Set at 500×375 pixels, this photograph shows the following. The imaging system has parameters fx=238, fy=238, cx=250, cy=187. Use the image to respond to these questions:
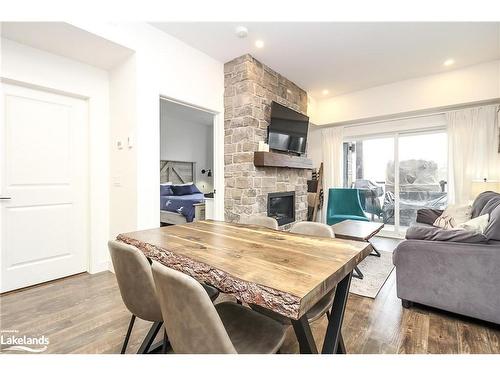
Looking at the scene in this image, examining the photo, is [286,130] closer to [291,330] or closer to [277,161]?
[277,161]

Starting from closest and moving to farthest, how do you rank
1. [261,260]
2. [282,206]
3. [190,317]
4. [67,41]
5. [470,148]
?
[190,317] → [261,260] → [67,41] → [470,148] → [282,206]

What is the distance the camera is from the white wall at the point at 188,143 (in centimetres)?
596

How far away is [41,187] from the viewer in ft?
8.05

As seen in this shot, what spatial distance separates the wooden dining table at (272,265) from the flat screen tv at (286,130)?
7.21 ft

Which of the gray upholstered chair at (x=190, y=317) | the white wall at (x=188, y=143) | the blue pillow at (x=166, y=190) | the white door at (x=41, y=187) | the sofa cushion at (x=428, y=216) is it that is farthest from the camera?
the white wall at (x=188, y=143)

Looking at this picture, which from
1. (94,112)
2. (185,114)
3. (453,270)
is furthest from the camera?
(185,114)

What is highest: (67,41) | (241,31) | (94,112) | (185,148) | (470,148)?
(241,31)

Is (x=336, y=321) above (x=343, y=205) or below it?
below

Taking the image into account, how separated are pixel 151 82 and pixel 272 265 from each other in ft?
8.01

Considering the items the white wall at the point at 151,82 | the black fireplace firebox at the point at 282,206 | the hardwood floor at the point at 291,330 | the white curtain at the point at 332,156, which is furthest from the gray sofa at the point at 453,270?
the white curtain at the point at 332,156

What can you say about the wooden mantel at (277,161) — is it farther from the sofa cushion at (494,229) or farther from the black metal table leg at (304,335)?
the black metal table leg at (304,335)

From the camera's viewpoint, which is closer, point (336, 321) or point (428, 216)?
point (336, 321)

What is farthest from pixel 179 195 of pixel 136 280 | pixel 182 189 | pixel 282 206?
pixel 136 280
